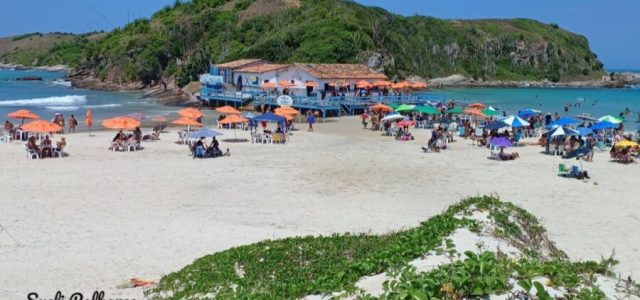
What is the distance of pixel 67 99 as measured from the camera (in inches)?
2557

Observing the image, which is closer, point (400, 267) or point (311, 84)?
point (400, 267)

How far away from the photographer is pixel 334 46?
266ft

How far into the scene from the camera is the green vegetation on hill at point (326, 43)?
84.5m

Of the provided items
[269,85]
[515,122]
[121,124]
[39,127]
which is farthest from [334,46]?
[39,127]

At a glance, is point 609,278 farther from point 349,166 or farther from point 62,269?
point 349,166

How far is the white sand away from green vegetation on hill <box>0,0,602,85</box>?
5545 cm

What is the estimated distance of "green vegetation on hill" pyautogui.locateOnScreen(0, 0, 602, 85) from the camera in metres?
84.5

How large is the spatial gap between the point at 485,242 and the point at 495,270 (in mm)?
1930

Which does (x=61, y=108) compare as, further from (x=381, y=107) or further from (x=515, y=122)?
(x=515, y=122)

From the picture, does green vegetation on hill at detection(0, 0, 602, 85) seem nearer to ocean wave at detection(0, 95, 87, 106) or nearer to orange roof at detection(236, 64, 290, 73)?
ocean wave at detection(0, 95, 87, 106)

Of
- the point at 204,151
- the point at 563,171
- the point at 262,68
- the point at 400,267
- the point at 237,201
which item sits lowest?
the point at 237,201

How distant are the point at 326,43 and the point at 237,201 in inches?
2616

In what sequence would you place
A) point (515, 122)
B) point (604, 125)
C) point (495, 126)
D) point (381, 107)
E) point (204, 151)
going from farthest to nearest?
1. point (381, 107)
2. point (604, 125)
3. point (495, 126)
4. point (515, 122)
5. point (204, 151)

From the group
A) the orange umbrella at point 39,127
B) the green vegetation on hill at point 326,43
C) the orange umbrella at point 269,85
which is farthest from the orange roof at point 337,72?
the orange umbrella at point 39,127
